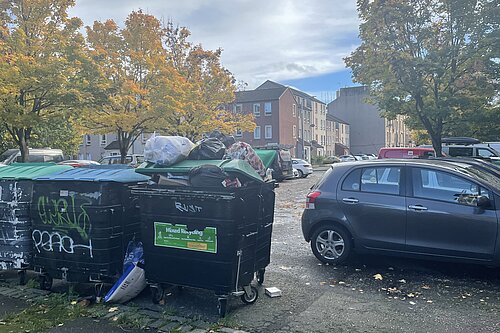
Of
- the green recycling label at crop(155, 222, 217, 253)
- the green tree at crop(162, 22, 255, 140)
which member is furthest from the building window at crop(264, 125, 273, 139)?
the green recycling label at crop(155, 222, 217, 253)

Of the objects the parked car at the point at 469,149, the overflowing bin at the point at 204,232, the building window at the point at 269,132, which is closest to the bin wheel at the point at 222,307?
the overflowing bin at the point at 204,232

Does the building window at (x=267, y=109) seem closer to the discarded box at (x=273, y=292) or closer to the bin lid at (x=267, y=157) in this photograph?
the bin lid at (x=267, y=157)

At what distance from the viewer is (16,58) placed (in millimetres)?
15367

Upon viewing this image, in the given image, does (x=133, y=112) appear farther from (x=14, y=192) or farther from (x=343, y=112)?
(x=343, y=112)

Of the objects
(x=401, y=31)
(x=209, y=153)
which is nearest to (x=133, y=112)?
(x=401, y=31)

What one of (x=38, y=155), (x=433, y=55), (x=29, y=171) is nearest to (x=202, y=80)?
(x=38, y=155)

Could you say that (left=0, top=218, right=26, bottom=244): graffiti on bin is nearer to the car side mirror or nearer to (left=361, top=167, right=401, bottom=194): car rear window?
(left=361, top=167, right=401, bottom=194): car rear window

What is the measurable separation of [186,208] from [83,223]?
4.49 ft

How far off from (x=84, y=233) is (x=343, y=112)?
242 feet

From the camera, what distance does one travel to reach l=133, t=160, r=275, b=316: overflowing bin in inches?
172

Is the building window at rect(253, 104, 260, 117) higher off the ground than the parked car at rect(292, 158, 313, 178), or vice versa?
the building window at rect(253, 104, 260, 117)

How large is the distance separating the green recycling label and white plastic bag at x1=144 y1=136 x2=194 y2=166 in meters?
0.71

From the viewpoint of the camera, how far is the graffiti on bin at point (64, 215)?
16.4 feet

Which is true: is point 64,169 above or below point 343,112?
below
